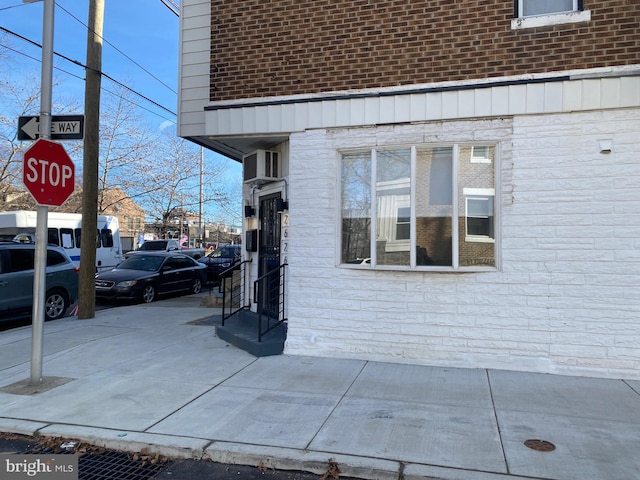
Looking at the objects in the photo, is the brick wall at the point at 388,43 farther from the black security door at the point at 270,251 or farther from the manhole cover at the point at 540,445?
the manhole cover at the point at 540,445

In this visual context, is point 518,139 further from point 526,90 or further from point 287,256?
point 287,256

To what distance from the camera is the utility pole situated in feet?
33.1

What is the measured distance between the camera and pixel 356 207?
22.4ft

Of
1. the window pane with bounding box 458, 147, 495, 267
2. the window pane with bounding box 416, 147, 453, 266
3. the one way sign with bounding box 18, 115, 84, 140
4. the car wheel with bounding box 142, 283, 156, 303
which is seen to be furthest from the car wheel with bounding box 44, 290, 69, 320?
the window pane with bounding box 458, 147, 495, 267

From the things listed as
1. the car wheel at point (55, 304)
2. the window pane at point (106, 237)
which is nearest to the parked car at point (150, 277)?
the car wheel at point (55, 304)

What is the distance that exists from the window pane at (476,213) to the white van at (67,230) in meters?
13.3

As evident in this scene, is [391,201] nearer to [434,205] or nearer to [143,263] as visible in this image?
[434,205]

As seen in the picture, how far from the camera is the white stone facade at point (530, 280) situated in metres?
5.76

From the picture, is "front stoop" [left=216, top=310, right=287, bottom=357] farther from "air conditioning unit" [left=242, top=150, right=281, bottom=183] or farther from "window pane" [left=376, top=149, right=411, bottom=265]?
"air conditioning unit" [left=242, top=150, right=281, bottom=183]

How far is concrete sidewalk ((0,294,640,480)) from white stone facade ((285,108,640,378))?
294 millimetres

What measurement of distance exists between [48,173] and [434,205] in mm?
4811

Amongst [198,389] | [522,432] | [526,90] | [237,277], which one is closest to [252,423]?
[198,389]

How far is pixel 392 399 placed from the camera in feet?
16.5

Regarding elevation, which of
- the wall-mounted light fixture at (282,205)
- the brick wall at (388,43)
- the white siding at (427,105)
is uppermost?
the brick wall at (388,43)
